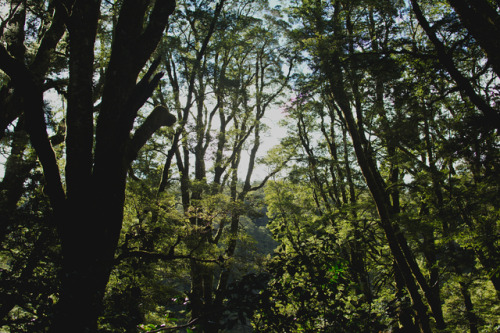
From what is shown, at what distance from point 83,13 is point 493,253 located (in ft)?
22.2

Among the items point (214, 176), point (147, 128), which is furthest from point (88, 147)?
point (214, 176)

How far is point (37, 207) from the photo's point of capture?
4289mm

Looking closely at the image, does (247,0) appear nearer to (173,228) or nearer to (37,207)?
(173,228)

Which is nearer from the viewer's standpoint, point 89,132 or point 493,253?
point 89,132

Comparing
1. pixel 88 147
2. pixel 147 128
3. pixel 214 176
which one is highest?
pixel 214 176

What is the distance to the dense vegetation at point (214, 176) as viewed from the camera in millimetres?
2561

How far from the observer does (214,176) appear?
41.7 ft

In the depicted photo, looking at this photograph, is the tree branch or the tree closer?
the tree

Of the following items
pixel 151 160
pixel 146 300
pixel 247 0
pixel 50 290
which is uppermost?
pixel 247 0

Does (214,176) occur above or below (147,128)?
above

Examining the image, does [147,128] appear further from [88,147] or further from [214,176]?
[214,176]

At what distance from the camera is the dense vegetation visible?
2.56 metres

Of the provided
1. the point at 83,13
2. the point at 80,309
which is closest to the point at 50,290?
the point at 80,309

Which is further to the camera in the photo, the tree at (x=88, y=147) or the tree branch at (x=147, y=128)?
the tree branch at (x=147, y=128)
